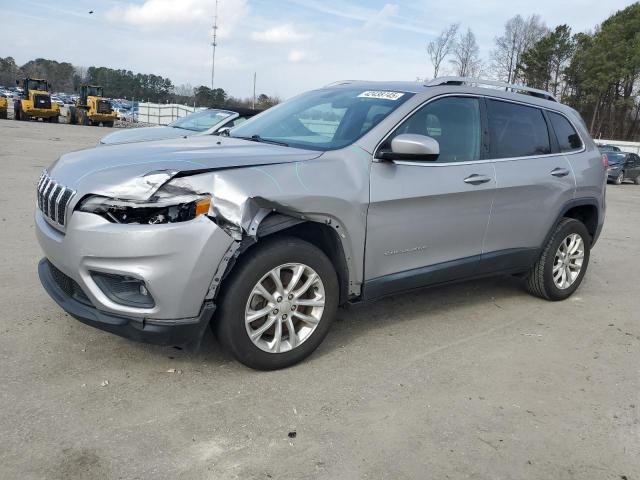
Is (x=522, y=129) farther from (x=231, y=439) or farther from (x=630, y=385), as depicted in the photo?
(x=231, y=439)

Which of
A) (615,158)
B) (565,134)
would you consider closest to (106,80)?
(615,158)

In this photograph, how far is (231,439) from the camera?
9.09 feet

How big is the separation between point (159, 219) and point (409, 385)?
1.75m

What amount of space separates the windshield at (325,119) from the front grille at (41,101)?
1403 inches

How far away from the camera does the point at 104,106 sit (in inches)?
1467

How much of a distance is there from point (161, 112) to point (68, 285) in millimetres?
47165

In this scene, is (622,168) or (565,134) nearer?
(565,134)

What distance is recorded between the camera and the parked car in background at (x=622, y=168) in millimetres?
24641

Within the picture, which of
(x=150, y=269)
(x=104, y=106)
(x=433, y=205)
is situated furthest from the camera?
(x=104, y=106)

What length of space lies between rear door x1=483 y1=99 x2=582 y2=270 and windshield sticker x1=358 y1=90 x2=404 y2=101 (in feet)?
2.80

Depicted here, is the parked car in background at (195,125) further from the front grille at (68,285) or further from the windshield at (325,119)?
the front grille at (68,285)

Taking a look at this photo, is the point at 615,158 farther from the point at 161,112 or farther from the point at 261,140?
the point at 161,112

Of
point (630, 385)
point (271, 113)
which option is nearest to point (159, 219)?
point (271, 113)

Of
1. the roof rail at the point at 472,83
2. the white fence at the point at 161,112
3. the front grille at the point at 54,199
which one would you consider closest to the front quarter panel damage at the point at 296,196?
the front grille at the point at 54,199
